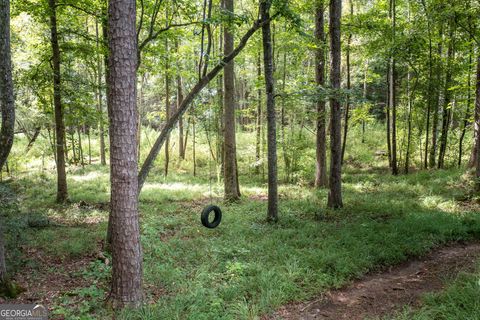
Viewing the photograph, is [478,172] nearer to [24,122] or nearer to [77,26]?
[77,26]

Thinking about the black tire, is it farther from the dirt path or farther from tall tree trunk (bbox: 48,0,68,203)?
tall tree trunk (bbox: 48,0,68,203)

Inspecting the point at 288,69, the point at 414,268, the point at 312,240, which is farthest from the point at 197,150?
the point at 414,268

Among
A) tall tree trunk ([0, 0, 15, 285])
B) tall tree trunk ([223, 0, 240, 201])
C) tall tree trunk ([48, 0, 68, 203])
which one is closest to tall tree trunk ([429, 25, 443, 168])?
tall tree trunk ([223, 0, 240, 201])

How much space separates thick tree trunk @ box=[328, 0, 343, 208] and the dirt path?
3094 mm

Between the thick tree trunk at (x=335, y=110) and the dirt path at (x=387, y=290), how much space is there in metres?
3.09

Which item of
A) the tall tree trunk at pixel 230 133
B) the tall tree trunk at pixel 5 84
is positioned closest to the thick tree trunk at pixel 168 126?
the tall tree trunk at pixel 5 84

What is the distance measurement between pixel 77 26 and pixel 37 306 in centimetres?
905

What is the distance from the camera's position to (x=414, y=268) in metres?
5.62

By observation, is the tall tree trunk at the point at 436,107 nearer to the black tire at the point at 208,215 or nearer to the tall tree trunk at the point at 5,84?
the black tire at the point at 208,215

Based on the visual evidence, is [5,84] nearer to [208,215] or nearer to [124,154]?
[124,154]

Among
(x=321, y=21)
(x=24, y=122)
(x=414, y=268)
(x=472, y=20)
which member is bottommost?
(x=414, y=268)

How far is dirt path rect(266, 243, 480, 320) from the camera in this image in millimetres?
4332

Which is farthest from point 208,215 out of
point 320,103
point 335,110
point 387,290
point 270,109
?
point 320,103

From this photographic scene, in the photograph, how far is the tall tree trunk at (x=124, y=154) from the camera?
3.80m
